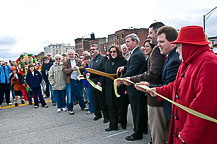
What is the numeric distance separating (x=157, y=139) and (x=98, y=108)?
10.5ft

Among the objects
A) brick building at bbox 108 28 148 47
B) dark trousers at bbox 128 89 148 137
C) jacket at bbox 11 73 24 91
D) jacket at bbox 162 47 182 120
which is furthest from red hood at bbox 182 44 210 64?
brick building at bbox 108 28 148 47

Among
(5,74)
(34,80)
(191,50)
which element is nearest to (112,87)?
(191,50)

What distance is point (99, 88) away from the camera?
534 cm

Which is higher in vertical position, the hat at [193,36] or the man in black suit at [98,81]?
the hat at [193,36]

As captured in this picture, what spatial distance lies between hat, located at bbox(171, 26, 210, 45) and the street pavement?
118 inches

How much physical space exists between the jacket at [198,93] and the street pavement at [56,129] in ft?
8.41

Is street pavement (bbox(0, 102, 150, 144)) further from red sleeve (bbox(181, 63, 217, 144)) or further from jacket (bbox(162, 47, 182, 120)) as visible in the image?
red sleeve (bbox(181, 63, 217, 144))

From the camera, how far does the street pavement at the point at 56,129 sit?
4516mm

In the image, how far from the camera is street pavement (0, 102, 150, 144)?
14.8 feet

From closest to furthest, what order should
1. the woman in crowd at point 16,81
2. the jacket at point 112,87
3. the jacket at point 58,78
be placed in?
the jacket at point 112,87 < the jacket at point 58,78 < the woman in crowd at point 16,81

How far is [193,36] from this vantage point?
72.6 inches

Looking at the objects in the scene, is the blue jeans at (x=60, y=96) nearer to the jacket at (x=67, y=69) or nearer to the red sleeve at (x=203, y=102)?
the jacket at (x=67, y=69)

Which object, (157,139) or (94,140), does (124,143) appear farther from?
(157,139)

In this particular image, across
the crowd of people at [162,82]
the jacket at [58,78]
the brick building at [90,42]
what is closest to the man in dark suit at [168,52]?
the crowd of people at [162,82]
